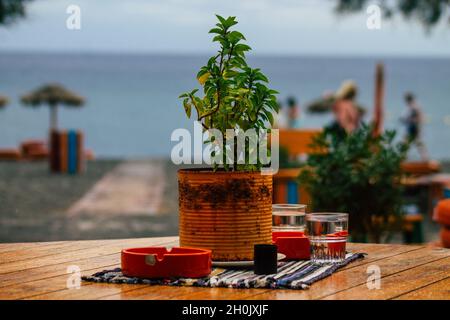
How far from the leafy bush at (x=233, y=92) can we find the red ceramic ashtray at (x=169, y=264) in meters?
0.27

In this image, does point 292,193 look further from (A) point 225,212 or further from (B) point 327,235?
(A) point 225,212

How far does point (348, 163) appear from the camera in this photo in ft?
17.1

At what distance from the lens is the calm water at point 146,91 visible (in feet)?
168

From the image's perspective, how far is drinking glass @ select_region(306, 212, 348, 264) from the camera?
243 cm

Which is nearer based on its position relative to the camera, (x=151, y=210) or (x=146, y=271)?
(x=146, y=271)

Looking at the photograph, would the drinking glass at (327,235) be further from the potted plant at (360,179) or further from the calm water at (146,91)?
the potted plant at (360,179)

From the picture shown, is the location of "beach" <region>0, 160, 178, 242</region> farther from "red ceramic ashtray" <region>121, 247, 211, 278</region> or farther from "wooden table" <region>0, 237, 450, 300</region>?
"red ceramic ashtray" <region>121, 247, 211, 278</region>

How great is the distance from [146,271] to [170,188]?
12039 mm

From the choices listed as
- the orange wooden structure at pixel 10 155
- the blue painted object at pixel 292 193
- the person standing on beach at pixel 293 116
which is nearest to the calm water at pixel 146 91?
the person standing on beach at pixel 293 116

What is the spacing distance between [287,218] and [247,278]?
62cm

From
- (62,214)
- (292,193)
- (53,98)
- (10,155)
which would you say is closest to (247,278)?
(292,193)

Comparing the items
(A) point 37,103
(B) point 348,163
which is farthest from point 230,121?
(A) point 37,103

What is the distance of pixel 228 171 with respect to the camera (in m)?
2.38
